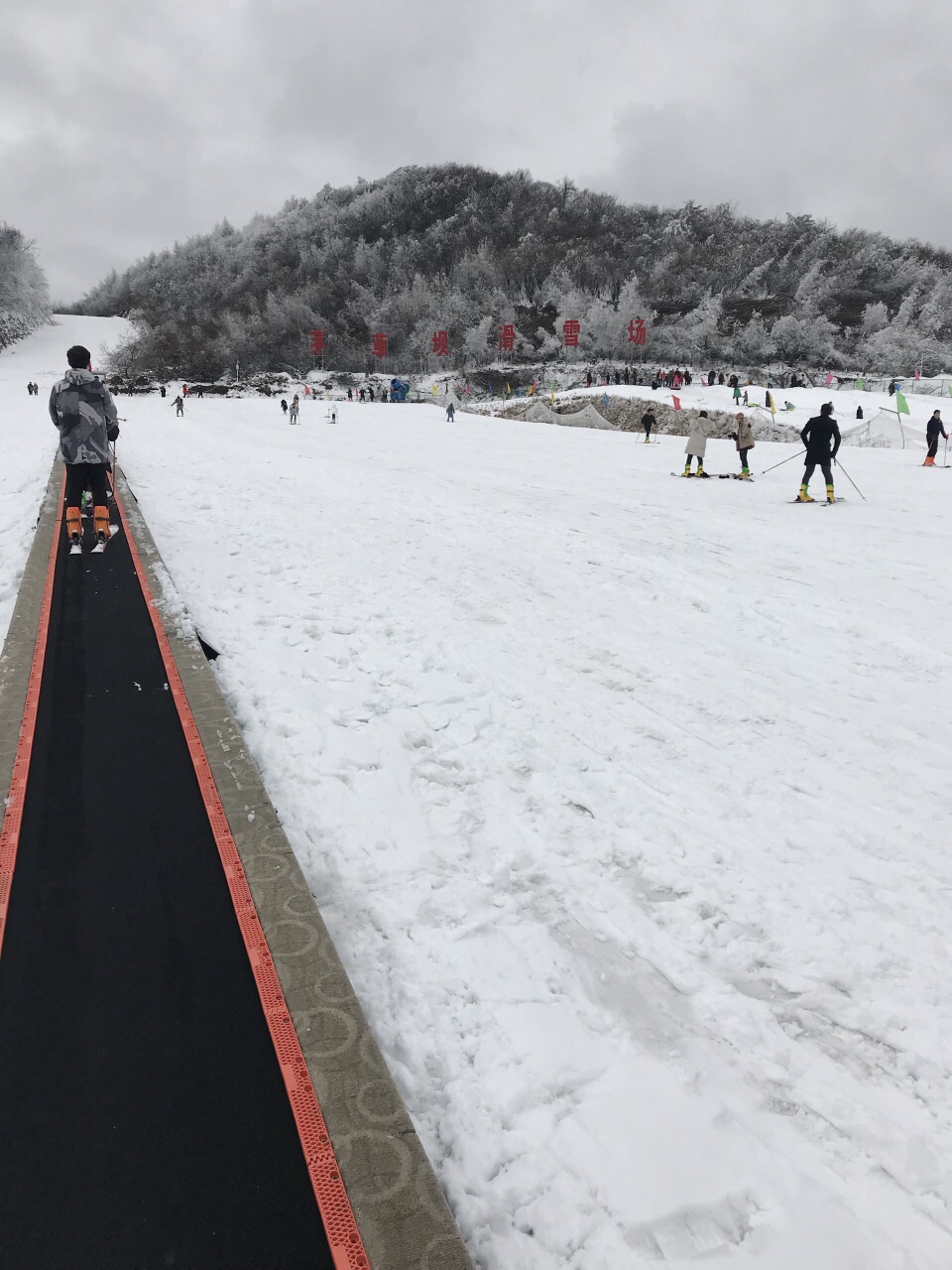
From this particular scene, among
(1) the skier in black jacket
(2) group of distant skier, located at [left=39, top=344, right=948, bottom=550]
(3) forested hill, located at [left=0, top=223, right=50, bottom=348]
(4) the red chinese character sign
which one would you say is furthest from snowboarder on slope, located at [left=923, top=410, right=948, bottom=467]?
(3) forested hill, located at [left=0, top=223, right=50, bottom=348]

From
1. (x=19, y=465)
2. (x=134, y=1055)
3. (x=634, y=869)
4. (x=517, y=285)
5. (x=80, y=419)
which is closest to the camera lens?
(x=134, y=1055)

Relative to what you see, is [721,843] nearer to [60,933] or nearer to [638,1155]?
[638,1155]

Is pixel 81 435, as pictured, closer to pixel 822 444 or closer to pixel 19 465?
pixel 19 465

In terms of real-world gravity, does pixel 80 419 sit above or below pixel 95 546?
above

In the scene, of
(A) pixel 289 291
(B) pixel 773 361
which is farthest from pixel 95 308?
(B) pixel 773 361

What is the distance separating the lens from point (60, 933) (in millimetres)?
2270

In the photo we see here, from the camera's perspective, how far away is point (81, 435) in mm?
6184

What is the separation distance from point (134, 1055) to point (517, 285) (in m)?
90.4

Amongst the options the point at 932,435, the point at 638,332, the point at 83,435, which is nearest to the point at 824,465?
the point at 932,435

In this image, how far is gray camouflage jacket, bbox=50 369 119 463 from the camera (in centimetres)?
618

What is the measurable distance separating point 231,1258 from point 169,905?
114 centimetres

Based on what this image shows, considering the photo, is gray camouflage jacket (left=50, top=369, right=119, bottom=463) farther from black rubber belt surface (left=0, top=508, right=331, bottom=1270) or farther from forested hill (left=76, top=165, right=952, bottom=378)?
forested hill (left=76, top=165, right=952, bottom=378)

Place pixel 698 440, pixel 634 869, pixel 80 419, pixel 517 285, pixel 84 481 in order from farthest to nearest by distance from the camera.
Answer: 1. pixel 517 285
2. pixel 698 440
3. pixel 84 481
4. pixel 80 419
5. pixel 634 869

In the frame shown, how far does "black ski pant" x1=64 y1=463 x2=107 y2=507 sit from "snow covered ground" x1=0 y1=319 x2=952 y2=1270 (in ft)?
3.02
